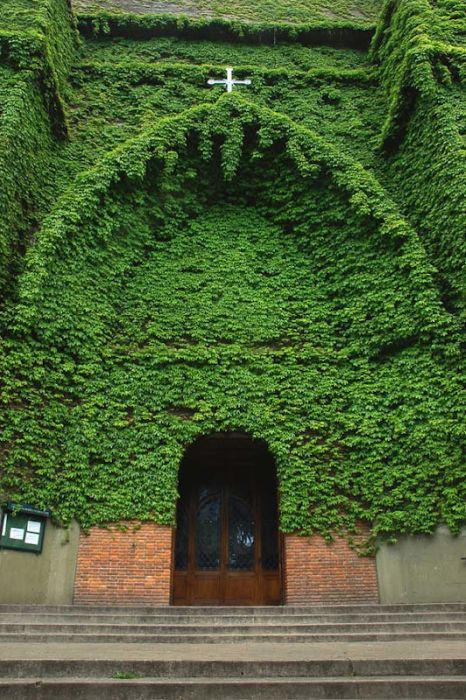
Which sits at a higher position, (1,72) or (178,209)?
(1,72)

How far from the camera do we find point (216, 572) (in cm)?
1030

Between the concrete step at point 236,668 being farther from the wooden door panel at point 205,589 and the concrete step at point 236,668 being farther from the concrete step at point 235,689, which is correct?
the wooden door panel at point 205,589

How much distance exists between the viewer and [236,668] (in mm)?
4023

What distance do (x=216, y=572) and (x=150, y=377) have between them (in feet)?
12.5

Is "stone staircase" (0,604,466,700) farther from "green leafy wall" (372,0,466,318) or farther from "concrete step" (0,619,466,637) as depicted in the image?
"green leafy wall" (372,0,466,318)

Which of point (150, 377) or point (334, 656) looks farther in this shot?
point (150, 377)

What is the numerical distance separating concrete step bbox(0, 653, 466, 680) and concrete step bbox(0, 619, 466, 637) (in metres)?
1.74

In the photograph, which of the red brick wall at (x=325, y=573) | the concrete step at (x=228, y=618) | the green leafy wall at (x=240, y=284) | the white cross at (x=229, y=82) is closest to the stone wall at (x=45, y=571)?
the green leafy wall at (x=240, y=284)

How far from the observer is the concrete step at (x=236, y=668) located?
400 centimetres

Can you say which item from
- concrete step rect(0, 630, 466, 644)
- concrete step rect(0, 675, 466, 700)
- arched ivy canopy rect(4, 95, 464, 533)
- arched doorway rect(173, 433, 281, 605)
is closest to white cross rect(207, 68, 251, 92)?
arched ivy canopy rect(4, 95, 464, 533)

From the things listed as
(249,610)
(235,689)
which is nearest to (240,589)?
(249,610)

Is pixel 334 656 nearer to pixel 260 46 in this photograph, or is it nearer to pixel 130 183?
pixel 130 183

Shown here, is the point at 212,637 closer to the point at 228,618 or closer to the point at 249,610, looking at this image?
the point at 228,618

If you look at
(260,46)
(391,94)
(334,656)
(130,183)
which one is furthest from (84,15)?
(334,656)
